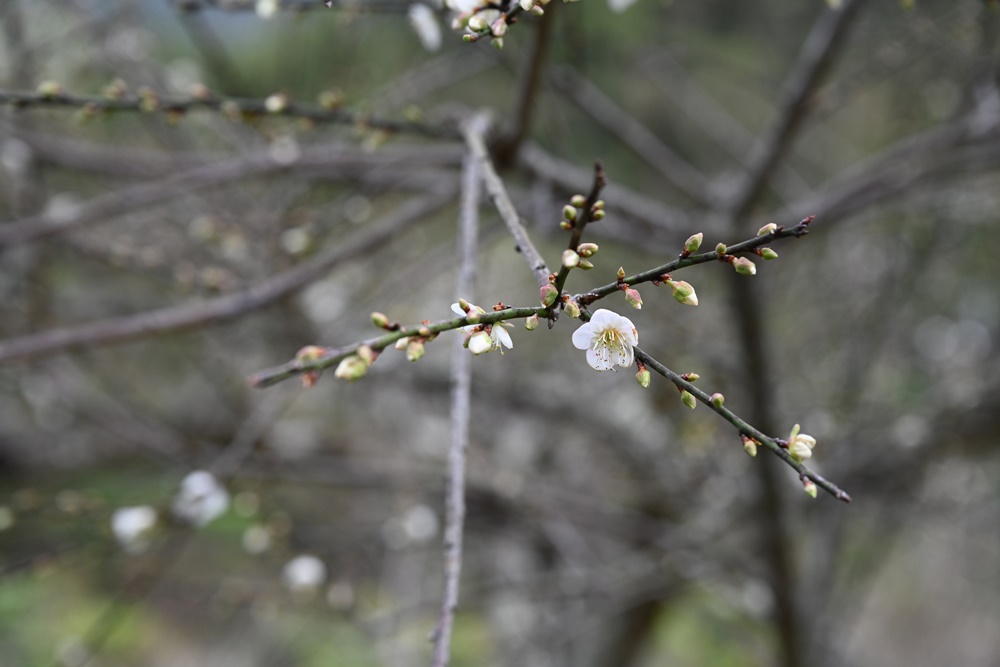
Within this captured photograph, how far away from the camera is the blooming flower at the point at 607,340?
75cm

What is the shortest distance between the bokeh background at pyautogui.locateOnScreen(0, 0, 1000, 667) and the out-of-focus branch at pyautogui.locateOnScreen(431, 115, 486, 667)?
1.37 ft

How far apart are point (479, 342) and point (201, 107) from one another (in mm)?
854

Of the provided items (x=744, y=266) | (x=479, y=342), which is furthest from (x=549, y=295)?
(x=744, y=266)

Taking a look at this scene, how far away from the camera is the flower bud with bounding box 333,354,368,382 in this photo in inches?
23.7

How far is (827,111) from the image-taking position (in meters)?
2.11

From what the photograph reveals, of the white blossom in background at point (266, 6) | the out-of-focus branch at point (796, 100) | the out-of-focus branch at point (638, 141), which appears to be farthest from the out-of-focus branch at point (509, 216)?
the out-of-focus branch at point (638, 141)

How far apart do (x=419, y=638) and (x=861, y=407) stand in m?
3.25

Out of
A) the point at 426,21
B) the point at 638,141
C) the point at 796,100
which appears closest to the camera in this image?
the point at 426,21

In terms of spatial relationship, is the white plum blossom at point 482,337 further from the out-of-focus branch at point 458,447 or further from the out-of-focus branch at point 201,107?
the out-of-focus branch at point 201,107

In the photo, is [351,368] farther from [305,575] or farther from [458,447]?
[305,575]

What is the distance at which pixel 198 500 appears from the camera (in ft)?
4.92

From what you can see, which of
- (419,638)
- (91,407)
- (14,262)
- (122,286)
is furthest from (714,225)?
(419,638)

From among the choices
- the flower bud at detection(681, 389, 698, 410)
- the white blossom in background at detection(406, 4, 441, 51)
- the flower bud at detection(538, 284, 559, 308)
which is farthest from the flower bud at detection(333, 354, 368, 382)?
the white blossom in background at detection(406, 4, 441, 51)

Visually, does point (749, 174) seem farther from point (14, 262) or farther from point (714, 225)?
point (14, 262)
